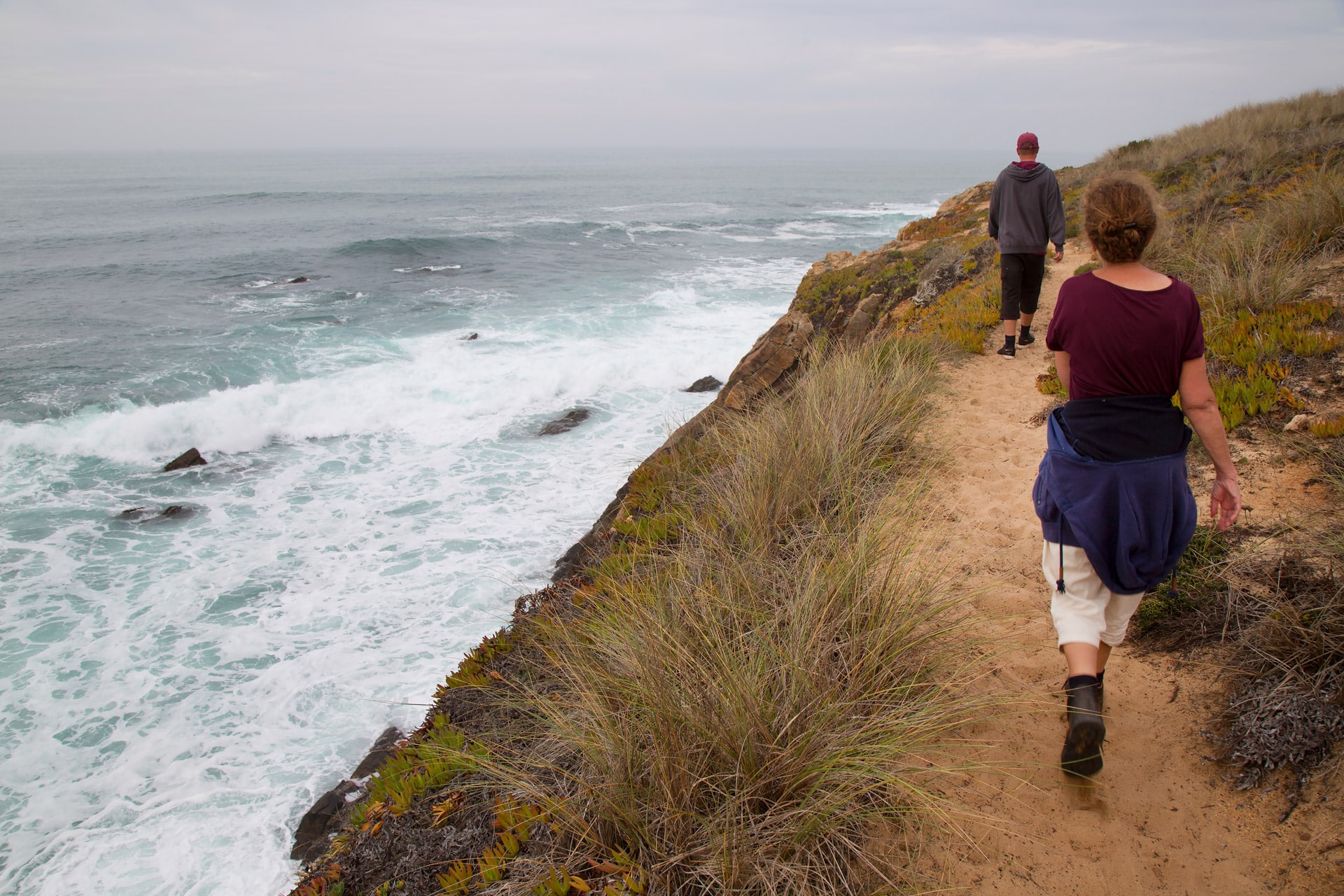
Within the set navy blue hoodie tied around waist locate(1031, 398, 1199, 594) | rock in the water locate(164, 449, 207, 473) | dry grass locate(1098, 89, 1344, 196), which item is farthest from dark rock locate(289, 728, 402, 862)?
dry grass locate(1098, 89, 1344, 196)

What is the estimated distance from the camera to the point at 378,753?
5754 mm

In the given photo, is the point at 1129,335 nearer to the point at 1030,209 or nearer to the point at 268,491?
the point at 1030,209

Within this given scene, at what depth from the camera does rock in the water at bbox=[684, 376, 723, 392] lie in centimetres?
1534

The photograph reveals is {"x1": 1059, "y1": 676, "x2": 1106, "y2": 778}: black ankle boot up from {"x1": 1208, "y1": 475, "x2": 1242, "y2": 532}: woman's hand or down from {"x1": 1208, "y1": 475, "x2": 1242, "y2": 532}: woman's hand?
down

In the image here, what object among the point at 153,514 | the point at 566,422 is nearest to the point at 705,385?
the point at 566,422

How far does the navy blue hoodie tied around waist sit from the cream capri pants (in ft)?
0.17

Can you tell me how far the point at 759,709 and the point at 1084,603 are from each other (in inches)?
52.9

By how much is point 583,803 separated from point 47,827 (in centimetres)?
609

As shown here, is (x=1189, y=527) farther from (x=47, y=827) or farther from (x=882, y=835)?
(x=47, y=827)

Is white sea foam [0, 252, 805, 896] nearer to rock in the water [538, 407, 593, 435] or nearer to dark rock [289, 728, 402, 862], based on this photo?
dark rock [289, 728, 402, 862]

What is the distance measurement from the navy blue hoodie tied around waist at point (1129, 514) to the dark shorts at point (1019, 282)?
4948 mm

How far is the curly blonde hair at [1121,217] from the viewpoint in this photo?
2.43 m

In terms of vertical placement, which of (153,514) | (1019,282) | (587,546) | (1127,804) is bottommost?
(153,514)

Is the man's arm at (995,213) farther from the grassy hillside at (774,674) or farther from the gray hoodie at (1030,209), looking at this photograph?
the grassy hillside at (774,674)
